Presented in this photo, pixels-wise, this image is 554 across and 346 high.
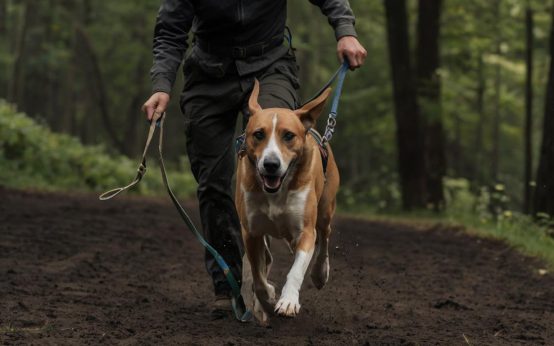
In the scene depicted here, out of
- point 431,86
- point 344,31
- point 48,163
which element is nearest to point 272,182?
point 344,31

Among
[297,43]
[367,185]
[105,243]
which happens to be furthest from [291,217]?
[367,185]

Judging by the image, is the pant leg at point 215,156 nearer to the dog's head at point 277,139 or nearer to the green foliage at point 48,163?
the dog's head at point 277,139

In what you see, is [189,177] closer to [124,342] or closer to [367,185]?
[367,185]

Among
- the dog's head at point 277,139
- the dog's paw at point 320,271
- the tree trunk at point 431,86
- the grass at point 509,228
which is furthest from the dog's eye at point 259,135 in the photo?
the tree trunk at point 431,86

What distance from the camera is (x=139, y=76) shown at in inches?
1359

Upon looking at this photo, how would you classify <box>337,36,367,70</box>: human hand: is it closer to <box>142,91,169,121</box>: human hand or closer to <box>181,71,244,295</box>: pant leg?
<box>181,71,244,295</box>: pant leg

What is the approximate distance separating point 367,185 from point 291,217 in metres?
24.9

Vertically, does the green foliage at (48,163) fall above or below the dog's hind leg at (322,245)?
below

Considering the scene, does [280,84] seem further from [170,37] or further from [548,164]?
[548,164]

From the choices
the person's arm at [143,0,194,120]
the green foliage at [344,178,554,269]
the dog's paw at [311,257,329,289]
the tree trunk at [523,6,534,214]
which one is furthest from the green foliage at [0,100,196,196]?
the person's arm at [143,0,194,120]

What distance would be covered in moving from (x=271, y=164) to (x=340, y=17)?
142 centimetres

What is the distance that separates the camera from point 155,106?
5.40 m

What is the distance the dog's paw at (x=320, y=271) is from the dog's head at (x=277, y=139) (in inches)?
56.4

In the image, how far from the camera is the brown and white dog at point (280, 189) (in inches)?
192
